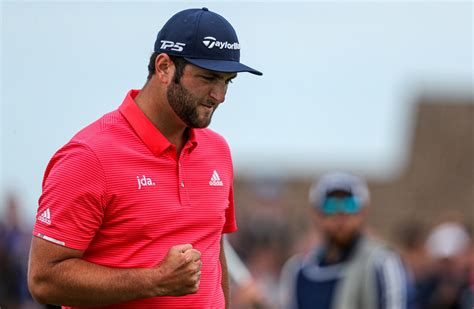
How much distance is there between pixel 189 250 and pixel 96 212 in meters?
0.42

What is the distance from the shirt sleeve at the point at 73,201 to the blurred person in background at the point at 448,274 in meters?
6.90

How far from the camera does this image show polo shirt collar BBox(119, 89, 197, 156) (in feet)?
19.0

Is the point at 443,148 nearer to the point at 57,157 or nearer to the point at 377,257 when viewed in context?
the point at 377,257

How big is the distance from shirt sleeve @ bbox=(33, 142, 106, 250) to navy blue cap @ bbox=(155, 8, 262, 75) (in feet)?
2.08

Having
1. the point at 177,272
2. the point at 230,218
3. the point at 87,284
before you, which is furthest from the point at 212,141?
the point at 87,284

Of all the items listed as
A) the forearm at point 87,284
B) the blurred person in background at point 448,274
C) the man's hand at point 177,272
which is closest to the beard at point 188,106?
the man's hand at point 177,272

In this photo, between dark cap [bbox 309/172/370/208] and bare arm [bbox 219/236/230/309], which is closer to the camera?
bare arm [bbox 219/236/230/309]

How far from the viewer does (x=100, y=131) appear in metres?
5.71

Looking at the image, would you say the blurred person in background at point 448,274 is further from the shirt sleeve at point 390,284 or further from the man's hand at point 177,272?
the man's hand at point 177,272

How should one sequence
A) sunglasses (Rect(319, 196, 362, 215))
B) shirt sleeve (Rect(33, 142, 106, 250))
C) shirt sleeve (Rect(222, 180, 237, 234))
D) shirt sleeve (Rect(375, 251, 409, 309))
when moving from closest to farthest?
1. shirt sleeve (Rect(33, 142, 106, 250))
2. shirt sleeve (Rect(222, 180, 237, 234))
3. shirt sleeve (Rect(375, 251, 409, 309))
4. sunglasses (Rect(319, 196, 362, 215))

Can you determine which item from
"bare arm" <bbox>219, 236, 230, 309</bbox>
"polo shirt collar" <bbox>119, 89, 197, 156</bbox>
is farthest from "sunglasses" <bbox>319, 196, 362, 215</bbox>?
"polo shirt collar" <bbox>119, 89, 197, 156</bbox>

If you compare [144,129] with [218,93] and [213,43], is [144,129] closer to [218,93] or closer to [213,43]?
[218,93]

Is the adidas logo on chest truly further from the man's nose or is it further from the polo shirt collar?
the man's nose

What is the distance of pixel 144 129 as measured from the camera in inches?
228
